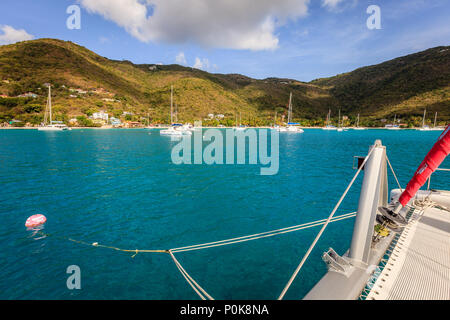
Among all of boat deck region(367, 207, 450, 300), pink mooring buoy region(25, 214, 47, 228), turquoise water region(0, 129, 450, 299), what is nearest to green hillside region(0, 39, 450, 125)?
turquoise water region(0, 129, 450, 299)

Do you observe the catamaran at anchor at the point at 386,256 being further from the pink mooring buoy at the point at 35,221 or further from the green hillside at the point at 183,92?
the green hillside at the point at 183,92

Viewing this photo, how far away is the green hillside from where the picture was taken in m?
111

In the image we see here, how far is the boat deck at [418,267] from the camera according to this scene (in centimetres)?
314

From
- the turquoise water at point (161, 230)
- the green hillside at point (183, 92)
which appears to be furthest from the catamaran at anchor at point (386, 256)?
the green hillside at point (183, 92)

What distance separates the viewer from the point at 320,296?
2.94 metres

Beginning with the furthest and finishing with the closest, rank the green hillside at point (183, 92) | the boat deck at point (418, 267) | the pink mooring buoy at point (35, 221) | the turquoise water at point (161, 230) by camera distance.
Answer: the green hillside at point (183, 92), the pink mooring buoy at point (35, 221), the turquoise water at point (161, 230), the boat deck at point (418, 267)

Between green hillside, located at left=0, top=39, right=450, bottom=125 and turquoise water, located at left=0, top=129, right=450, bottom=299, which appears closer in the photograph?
turquoise water, located at left=0, top=129, right=450, bottom=299

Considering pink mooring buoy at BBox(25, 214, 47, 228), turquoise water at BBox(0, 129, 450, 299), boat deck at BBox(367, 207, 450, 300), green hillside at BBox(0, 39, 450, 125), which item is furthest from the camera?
green hillside at BBox(0, 39, 450, 125)

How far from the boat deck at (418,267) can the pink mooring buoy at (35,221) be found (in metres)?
11.9

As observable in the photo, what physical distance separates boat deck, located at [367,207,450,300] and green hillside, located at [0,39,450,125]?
11846 cm

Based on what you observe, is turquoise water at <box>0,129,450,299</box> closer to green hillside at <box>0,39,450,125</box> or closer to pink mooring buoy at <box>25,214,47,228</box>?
pink mooring buoy at <box>25,214,47,228</box>

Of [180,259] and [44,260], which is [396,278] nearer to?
[180,259]
